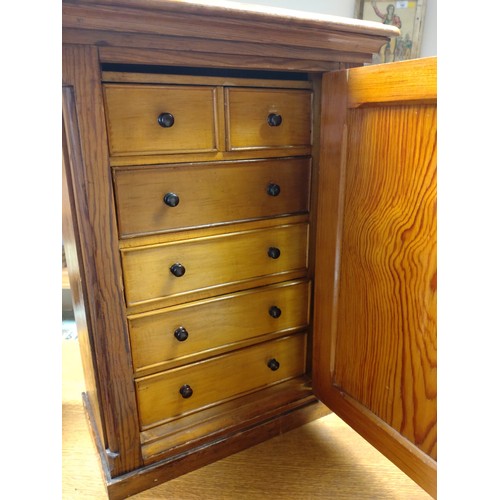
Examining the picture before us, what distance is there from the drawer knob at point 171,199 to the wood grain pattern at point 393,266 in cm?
38

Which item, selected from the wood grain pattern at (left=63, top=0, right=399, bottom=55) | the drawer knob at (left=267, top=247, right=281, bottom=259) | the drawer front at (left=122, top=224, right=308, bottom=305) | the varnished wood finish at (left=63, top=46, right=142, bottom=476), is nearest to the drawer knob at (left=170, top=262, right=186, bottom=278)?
the drawer front at (left=122, top=224, right=308, bottom=305)

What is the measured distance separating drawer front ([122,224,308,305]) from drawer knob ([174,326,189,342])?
0.10 m

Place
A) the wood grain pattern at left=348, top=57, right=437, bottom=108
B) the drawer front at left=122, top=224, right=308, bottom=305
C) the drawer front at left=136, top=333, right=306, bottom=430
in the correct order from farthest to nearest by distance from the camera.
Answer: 1. the drawer front at left=136, top=333, right=306, bottom=430
2. the drawer front at left=122, top=224, right=308, bottom=305
3. the wood grain pattern at left=348, top=57, right=437, bottom=108

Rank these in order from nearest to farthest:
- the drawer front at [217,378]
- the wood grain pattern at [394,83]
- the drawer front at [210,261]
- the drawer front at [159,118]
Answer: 1. the wood grain pattern at [394,83]
2. the drawer front at [159,118]
3. the drawer front at [210,261]
4. the drawer front at [217,378]

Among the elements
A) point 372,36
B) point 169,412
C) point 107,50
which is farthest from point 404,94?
point 169,412

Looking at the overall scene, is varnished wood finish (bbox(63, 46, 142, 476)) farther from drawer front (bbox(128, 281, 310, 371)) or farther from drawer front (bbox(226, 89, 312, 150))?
drawer front (bbox(226, 89, 312, 150))

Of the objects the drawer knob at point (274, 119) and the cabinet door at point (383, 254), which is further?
the drawer knob at point (274, 119)

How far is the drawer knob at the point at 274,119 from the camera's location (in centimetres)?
98

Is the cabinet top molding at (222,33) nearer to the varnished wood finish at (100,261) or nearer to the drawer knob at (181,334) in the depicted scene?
the varnished wood finish at (100,261)

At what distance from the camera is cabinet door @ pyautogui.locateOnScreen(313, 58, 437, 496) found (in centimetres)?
77

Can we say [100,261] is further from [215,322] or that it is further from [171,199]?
[215,322]

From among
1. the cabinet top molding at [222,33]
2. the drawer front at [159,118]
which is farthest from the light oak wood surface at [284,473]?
the cabinet top molding at [222,33]

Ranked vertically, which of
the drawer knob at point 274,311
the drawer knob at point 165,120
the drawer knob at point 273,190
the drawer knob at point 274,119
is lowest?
the drawer knob at point 274,311

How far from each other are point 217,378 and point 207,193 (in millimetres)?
504
